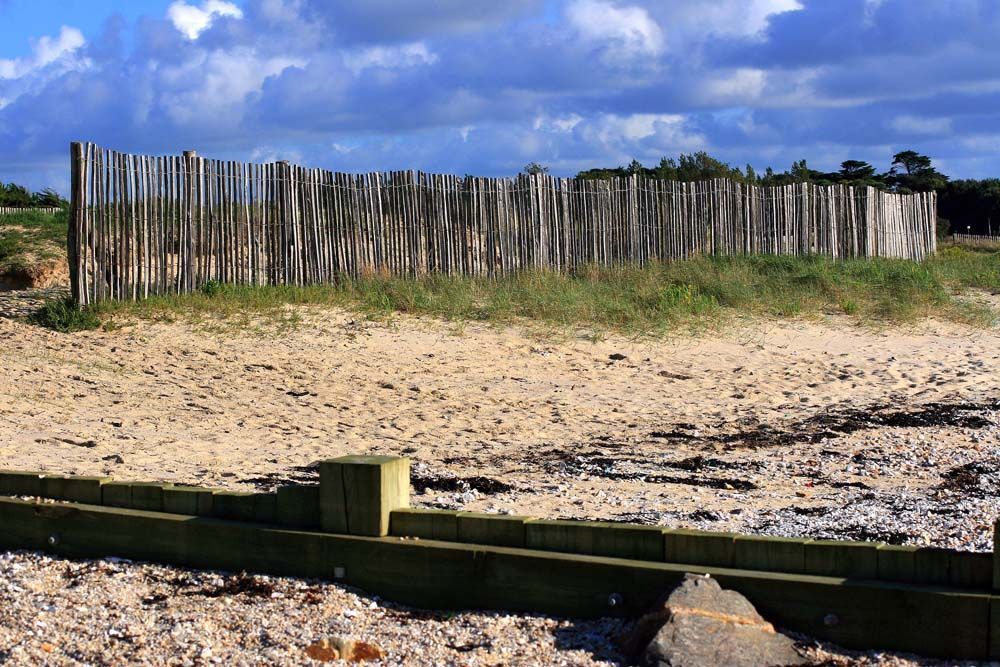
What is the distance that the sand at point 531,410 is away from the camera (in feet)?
20.1

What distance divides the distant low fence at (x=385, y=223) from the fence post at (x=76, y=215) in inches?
0.5

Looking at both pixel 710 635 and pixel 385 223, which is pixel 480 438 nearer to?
pixel 710 635

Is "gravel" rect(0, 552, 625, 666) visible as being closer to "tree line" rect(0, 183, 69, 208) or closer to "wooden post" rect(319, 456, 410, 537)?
"wooden post" rect(319, 456, 410, 537)

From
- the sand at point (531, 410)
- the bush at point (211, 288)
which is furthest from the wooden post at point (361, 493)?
the bush at point (211, 288)

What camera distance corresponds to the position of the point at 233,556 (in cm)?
416

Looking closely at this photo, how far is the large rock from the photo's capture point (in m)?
3.27

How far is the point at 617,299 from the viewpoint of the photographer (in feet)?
44.1

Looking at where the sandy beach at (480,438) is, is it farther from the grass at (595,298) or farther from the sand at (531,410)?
the grass at (595,298)

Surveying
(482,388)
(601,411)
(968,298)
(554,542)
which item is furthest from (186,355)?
(968,298)

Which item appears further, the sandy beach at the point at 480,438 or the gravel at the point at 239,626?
the sandy beach at the point at 480,438

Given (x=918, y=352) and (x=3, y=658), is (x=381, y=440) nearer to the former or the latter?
(x=3, y=658)

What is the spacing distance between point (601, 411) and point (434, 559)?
17.4ft

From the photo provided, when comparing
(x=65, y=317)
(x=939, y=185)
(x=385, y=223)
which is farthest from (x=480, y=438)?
(x=939, y=185)

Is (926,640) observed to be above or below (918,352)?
below
